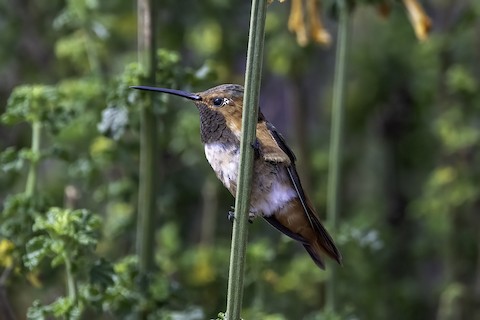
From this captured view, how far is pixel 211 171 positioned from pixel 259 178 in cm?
136

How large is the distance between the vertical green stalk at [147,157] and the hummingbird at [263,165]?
33 centimetres

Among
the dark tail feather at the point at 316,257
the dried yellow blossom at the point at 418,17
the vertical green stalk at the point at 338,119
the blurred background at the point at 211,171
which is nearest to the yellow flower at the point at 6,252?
the blurred background at the point at 211,171

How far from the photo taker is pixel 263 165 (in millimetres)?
1776

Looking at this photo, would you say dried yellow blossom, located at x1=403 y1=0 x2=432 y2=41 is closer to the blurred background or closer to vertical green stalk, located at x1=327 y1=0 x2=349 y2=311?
the blurred background

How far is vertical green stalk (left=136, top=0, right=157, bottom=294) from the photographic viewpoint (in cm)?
207

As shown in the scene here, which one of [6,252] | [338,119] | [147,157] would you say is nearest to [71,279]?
[6,252]

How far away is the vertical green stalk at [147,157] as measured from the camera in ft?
6.79

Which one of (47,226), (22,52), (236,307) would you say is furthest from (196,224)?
(236,307)

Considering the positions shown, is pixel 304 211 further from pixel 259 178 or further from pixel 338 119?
pixel 338 119

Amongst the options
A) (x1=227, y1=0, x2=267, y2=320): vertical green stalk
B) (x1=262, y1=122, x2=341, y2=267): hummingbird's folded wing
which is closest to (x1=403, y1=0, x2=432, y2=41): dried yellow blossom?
(x1=262, y1=122, x2=341, y2=267): hummingbird's folded wing

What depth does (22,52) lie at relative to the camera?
3652 millimetres

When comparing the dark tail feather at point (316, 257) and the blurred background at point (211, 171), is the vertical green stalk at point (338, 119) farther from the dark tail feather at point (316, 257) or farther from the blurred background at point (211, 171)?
the dark tail feather at point (316, 257)

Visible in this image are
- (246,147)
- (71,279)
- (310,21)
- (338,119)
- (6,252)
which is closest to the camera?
(246,147)

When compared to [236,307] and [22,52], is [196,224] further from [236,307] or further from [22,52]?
[236,307]
